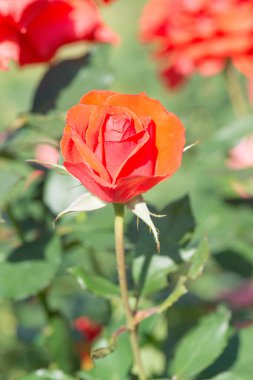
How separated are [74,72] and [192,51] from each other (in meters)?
0.42

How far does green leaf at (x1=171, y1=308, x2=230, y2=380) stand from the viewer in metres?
0.76

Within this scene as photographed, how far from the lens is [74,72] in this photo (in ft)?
3.18

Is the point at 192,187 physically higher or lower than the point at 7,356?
lower

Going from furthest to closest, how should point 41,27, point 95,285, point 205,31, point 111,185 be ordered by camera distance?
point 205,31 → point 41,27 → point 95,285 → point 111,185

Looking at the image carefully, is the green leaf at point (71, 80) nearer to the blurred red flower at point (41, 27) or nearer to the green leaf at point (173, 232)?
the blurred red flower at point (41, 27)

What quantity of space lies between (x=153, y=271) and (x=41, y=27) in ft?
0.99

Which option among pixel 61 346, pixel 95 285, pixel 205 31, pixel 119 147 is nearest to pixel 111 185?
pixel 119 147

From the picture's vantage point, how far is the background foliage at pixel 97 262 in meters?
0.77

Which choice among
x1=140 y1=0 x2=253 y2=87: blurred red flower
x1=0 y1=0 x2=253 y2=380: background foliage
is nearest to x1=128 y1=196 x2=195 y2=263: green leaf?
x1=0 y1=0 x2=253 y2=380: background foliage

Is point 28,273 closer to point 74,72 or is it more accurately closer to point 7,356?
point 74,72

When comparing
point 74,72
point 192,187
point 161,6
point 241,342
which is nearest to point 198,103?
point 192,187

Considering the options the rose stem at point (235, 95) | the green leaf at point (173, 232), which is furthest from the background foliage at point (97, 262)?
the rose stem at point (235, 95)

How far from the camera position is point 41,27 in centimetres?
92

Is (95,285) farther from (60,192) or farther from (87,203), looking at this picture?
(60,192)
